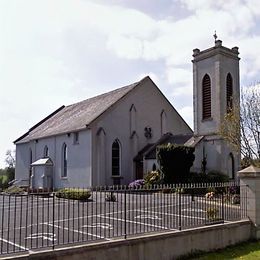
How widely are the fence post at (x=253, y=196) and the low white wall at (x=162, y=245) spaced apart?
0.23 metres

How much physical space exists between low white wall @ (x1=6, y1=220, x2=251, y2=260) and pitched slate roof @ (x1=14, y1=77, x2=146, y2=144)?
72.0 feet

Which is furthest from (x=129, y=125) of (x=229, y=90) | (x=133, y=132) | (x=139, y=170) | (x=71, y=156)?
(x=229, y=90)

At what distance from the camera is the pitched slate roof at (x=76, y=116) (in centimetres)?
3416

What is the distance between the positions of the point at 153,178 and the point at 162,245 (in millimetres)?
19418

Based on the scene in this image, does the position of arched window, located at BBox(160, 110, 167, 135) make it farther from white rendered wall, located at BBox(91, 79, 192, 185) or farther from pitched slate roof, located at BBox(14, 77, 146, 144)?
pitched slate roof, located at BBox(14, 77, 146, 144)

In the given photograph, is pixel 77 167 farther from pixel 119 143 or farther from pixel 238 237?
pixel 238 237

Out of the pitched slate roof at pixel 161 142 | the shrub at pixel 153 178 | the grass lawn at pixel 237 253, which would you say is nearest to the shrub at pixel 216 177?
the shrub at pixel 153 178

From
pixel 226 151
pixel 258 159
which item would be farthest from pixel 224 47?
pixel 258 159

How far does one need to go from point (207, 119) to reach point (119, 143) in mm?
8433

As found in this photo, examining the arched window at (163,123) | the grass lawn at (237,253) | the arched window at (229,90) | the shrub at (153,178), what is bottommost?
the grass lawn at (237,253)

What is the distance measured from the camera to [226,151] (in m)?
29.2

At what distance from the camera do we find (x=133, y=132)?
113ft

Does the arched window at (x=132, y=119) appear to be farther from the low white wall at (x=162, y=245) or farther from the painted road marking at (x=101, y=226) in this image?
the low white wall at (x=162, y=245)

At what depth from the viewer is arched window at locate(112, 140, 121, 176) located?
3356 centimetres
